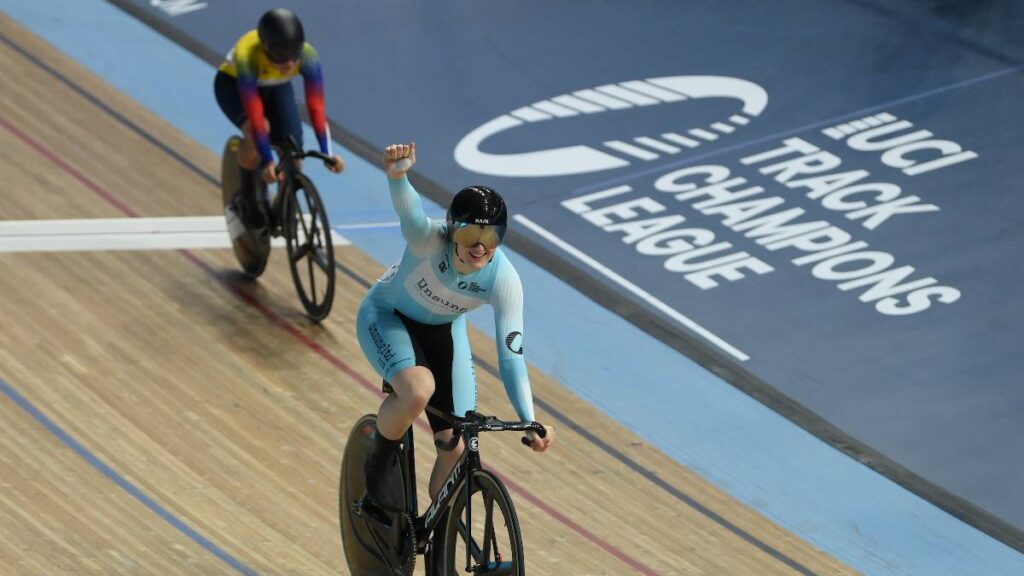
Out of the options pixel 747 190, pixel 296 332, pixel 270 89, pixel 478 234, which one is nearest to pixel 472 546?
pixel 478 234

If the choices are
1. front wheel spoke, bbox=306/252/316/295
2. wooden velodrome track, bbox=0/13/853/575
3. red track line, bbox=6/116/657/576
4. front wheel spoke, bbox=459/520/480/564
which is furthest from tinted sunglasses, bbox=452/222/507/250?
front wheel spoke, bbox=306/252/316/295

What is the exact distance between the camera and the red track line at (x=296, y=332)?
227 inches

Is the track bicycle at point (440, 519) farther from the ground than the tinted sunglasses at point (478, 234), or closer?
closer

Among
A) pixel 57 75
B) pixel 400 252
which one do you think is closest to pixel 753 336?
pixel 400 252

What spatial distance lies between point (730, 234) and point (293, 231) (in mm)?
2250

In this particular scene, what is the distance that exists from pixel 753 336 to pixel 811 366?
31 centimetres

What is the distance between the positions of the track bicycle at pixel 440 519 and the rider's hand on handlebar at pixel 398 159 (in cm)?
67

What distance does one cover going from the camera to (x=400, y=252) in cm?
786

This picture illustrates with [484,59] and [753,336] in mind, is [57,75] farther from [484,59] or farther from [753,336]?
[753,336]

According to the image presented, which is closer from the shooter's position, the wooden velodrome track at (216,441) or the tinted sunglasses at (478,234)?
the tinted sunglasses at (478,234)

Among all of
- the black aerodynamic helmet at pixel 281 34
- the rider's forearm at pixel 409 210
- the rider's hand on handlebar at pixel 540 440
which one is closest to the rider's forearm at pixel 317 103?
the black aerodynamic helmet at pixel 281 34

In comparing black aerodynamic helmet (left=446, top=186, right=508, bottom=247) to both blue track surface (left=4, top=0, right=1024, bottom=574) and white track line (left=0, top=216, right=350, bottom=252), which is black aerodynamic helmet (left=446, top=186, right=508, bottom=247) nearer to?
blue track surface (left=4, top=0, right=1024, bottom=574)

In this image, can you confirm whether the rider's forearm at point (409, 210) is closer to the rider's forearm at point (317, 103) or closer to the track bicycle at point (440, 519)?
the track bicycle at point (440, 519)

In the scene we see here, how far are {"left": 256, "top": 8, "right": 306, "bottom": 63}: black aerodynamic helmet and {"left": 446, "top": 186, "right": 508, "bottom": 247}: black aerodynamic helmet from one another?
88.2 inches
